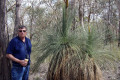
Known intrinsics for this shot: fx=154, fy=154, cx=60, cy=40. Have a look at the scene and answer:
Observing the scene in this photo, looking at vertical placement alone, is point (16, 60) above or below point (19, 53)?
below

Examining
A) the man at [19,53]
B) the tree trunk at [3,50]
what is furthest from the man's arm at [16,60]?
the tree trunk at [3,50]

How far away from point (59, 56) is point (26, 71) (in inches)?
35.0

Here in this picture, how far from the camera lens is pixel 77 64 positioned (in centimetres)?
341

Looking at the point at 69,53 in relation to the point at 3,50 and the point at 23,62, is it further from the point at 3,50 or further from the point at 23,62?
the point at 3,50

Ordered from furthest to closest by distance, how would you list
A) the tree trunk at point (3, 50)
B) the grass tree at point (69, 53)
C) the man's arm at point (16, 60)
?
the tree trunk at point (3, 50)
the grass tree at point (69, 53)
the man's arm at point (16, 60)

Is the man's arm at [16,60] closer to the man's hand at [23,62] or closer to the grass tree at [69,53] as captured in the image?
the man's hand at [23,62]

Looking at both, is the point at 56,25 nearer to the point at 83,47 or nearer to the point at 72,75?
the point at 83,47

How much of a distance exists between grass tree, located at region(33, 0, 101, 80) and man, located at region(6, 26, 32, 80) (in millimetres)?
382

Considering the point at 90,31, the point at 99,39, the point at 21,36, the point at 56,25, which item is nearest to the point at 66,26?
the point at 56,25

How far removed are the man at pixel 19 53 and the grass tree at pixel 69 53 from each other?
38 centimetres

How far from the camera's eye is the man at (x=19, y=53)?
10.7 feet

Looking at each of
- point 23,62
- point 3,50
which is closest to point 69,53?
point 23,62

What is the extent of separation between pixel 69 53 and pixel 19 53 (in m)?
1.11

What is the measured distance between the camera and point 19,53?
333cm
